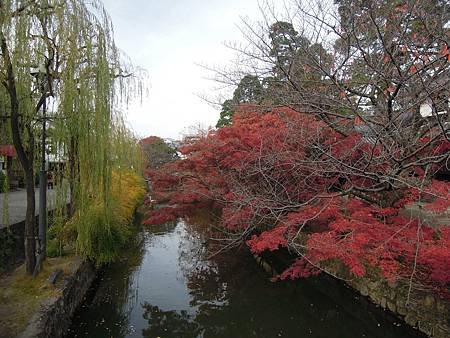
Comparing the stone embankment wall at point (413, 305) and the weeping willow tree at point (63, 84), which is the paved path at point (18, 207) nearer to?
the weeping willow tree at point (63, 84)

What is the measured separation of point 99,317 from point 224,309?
8.07 feet

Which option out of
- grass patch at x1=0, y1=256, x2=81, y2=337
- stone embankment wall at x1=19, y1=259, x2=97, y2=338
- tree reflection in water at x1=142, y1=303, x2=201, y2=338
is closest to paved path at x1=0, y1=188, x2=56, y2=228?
grass patch at x1=0, y1=256, x2=81, y2=337

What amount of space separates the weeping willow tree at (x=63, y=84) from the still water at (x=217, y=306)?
2.04m

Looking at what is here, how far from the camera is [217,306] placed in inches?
299

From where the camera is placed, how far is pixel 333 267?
30.5 feet

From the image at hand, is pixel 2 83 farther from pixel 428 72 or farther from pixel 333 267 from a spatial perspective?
pixel 333 267

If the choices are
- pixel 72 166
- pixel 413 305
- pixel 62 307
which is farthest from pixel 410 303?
pixel 72 166

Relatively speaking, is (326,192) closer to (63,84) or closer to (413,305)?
(413,305)

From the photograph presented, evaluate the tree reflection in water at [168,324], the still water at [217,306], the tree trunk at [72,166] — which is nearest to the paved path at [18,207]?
the tree trunk at [72,166]

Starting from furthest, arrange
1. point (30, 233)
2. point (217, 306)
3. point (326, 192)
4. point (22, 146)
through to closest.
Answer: point (217, 306), point (326, 192), point (30, 233), point (22, 146)

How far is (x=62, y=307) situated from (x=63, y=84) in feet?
11.7

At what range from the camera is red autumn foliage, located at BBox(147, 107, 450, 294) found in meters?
5.38

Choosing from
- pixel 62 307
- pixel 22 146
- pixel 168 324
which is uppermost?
pixel 22 146

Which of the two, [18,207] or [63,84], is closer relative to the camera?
[63,84]
